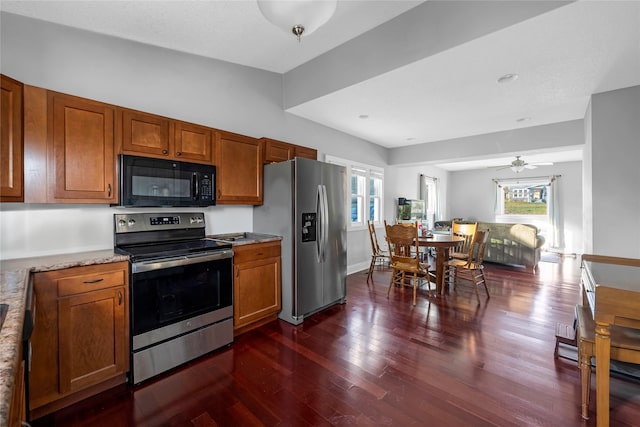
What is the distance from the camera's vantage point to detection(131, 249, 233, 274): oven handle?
1.96 m

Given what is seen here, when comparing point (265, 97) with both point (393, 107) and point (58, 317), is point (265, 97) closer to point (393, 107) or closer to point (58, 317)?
point (393, 107)

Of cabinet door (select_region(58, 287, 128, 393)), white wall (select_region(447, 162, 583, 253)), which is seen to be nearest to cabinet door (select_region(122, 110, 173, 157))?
cabinet door (select_region(58, 287, 128, 393))

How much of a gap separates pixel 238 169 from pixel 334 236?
53.6 inches

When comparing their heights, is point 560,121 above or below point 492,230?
above

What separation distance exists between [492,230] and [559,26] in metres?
4.40

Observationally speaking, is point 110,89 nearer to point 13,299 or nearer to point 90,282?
point 90,282

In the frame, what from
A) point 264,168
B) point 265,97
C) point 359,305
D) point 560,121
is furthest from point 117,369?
point 560,121

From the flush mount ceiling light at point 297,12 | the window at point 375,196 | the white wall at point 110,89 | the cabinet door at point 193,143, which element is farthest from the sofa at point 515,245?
the flush mount ceiling light at point 297,12

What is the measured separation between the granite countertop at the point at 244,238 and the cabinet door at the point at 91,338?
101 cm

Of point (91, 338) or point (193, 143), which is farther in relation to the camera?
point (193, 143)

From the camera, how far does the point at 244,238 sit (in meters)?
3.04

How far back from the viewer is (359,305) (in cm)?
346

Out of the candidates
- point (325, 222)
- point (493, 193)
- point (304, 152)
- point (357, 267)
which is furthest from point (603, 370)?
point (493, 193)

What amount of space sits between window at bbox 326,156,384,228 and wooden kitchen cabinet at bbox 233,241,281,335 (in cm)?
231
